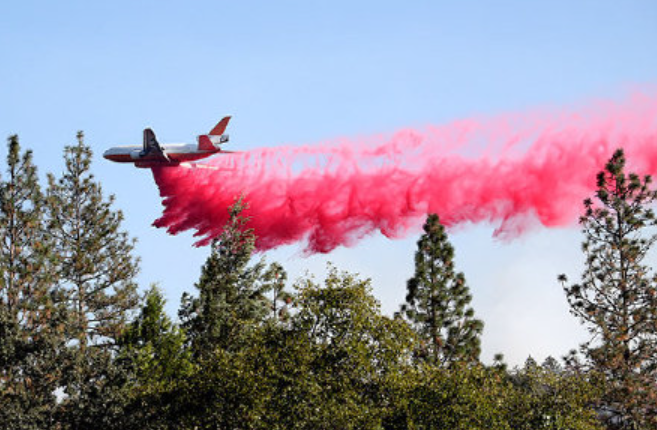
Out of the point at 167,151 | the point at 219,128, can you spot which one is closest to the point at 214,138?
the point at 219,128

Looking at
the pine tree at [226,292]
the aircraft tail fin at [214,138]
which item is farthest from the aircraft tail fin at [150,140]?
the pine tree at [226,292]

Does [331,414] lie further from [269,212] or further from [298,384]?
[269,212]

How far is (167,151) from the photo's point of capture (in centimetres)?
7175

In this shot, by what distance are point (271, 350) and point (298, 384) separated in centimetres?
254

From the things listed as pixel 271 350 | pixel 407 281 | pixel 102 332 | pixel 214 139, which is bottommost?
pixel 271 350

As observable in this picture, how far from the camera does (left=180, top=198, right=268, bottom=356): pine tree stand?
199 ft

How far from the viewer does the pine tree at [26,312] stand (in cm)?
4231

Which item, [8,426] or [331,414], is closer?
[331,414]

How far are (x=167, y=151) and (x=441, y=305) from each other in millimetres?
25269

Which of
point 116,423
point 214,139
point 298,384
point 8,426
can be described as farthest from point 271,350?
point 214,139

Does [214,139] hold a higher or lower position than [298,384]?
higher

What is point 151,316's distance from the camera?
67000 mm

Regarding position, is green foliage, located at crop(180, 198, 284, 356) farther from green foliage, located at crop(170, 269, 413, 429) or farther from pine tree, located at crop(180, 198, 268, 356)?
green foliage, located at crop(170, 269, 413, 429)

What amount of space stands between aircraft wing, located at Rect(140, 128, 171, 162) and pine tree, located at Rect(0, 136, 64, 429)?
13544 millimetres
